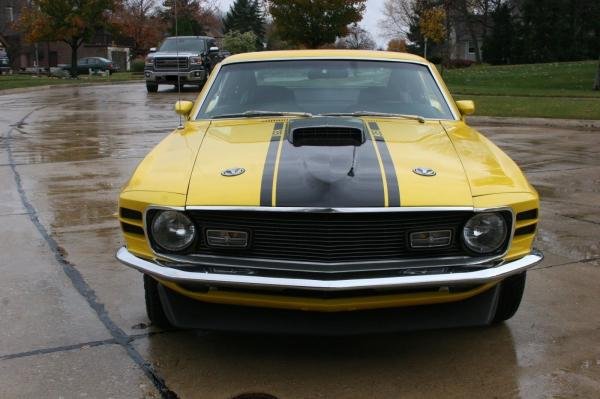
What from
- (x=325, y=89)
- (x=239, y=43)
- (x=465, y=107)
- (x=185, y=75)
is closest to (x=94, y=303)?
(x=325, y=89)

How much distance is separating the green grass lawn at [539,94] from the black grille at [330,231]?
12.8 m

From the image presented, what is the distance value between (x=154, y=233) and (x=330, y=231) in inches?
31.7

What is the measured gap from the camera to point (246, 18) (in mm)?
77375

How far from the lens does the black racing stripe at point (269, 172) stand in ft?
9.43

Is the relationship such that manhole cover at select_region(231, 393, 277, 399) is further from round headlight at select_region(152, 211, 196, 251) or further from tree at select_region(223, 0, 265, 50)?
tree at select_region(223, 0, 265, 50)

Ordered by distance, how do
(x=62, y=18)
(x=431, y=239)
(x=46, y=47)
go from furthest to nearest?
(x=46, y=47), (x=62, y=18), (x=431, y=239)

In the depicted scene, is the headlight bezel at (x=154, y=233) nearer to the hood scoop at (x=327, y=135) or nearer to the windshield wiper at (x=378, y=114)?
A: the hood scoop at (x=327, y=135)

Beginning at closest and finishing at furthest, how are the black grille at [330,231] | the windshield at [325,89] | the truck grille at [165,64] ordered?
the black grille at [330,231]
the windshield at [325,89]
the truck grille at [165,64]

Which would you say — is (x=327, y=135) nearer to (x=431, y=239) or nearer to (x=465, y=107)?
(x=431, y=239)

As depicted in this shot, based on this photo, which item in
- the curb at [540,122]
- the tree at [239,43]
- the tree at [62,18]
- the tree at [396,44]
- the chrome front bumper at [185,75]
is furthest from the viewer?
the tree at [396,44]

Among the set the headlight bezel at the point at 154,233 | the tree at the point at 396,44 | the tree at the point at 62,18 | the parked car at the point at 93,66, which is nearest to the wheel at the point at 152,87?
the tree at the point at 62,18

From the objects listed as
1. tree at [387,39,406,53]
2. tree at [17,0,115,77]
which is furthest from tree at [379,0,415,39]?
tree at [17,0,115,77]

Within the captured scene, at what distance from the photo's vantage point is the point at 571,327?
12.1ft

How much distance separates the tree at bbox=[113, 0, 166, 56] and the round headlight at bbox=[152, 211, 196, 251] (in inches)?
2457
